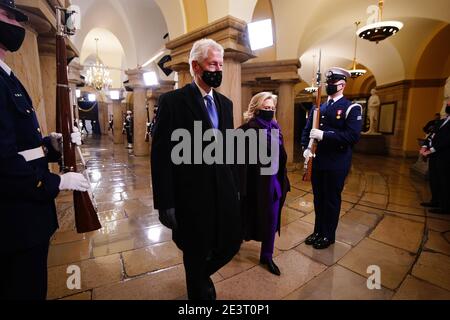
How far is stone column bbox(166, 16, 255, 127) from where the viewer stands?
4.15 metres

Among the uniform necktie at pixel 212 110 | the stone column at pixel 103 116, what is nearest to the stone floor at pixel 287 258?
the uniform necktie at pixel 212 110

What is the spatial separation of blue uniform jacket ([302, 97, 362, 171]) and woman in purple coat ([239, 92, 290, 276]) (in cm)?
60

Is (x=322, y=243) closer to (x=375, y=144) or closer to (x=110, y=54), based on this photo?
(x=375, y=144)

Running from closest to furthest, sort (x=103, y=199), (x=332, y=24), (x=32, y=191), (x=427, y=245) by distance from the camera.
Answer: (x=32, y=191)
(x=427, y=245)
(x=103, y=199)
(x=332, y=24)

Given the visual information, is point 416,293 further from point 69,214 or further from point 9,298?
point 69,214

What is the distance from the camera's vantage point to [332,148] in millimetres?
2625

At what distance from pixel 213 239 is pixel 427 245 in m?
3.01

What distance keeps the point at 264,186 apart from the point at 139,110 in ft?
29.9

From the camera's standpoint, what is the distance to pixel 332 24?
28.9 ft

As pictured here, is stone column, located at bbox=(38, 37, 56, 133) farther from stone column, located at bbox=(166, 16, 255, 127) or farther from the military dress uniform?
the military dress uniform

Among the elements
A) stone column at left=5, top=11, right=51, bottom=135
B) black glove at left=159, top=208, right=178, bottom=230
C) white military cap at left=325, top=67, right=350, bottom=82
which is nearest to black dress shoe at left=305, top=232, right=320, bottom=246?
white military cap at left=325, top=67, right=350, bottom=82
